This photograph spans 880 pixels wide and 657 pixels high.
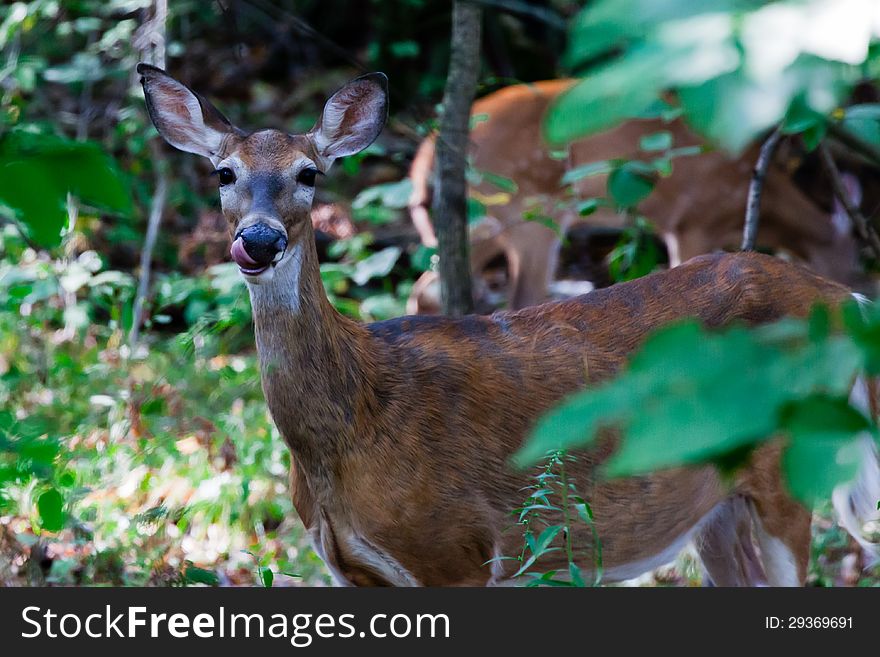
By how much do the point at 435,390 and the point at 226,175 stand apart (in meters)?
1.02

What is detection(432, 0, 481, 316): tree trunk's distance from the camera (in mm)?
5250

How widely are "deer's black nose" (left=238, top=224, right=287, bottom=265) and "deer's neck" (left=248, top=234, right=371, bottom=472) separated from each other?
19 cm

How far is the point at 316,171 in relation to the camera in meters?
4.00

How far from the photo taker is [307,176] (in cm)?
394

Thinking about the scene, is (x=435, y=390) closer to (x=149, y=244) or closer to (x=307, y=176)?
(x=307, y=176)

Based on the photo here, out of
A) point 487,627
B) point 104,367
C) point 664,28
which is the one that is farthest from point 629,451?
point 104,367

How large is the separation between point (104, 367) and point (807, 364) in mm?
5331

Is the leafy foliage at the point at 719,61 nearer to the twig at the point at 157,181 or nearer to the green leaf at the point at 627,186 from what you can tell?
the green leaf at the point at 627,186

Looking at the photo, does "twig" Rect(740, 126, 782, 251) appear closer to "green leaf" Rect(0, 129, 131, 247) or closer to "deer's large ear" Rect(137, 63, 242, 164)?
"deer's large ear" Rect(137, 63, 242, 164)

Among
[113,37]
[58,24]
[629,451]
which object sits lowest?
[629,451]

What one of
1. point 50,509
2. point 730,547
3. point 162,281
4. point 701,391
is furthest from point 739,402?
point 162,281

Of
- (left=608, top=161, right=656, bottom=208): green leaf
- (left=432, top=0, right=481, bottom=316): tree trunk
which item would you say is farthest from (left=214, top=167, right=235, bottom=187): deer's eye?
(left=608, top=161, right=656, bottom=208): green leaf

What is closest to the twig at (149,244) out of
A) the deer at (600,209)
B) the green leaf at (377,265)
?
the green leaf at (377,265)

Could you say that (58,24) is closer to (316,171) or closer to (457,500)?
(316,171)
